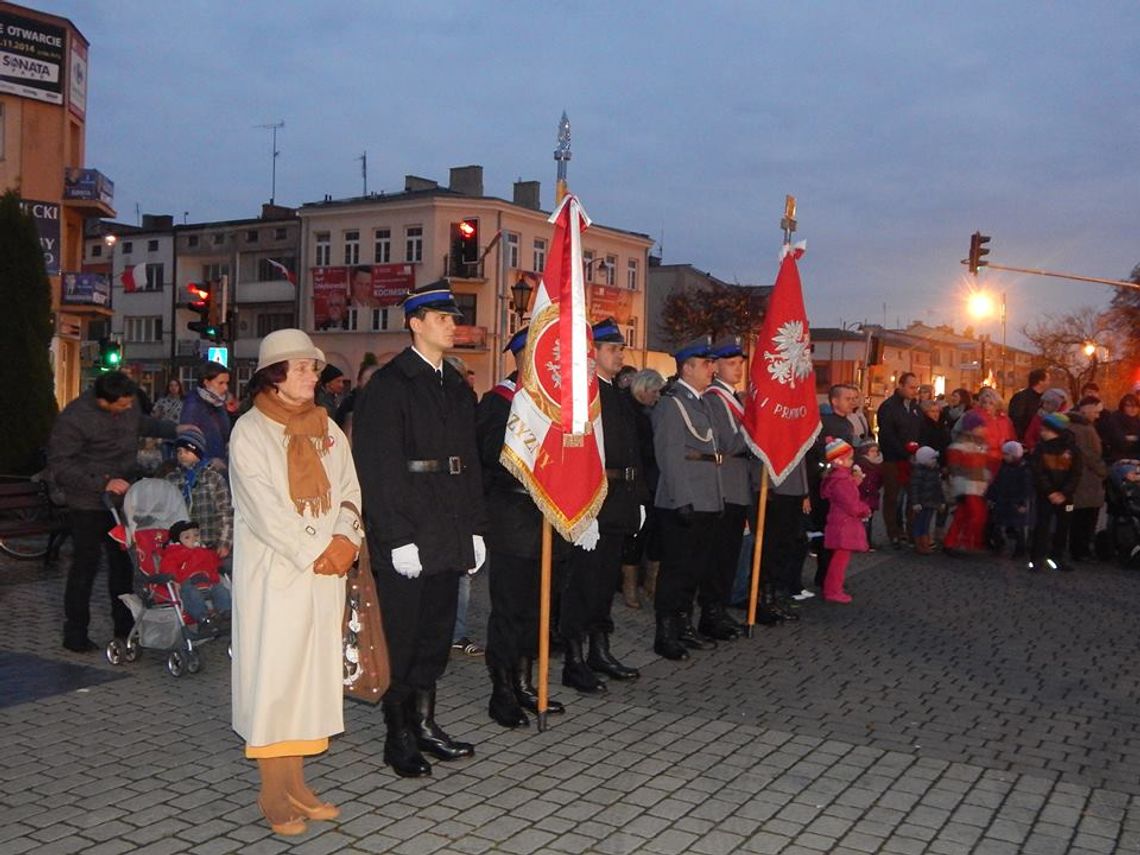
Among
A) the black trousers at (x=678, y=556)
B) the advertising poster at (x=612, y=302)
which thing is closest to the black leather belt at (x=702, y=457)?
the black trousers at (x=678, y=556)

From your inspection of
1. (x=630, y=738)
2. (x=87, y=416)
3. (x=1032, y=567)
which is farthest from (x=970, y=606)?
(x=87, y=416)

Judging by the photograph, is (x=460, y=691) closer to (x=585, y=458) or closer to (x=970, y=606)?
(x=585, y=458)

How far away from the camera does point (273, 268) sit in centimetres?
5634

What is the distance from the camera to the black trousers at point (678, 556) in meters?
8.25

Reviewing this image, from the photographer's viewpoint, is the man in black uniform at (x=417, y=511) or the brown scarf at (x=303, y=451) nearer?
the brown scarf at (x=303, y=451)

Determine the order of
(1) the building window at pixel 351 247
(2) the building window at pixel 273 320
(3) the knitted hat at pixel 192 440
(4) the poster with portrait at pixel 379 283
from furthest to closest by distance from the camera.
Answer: (2) the building window at pixel 273 320 → (1) the building window at pixel 351 247 → (4) the poster with portrait at pixel 379 283 → (3) the knitted hat at pixel 192 440

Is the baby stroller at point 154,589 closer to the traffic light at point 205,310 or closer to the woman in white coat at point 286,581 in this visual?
the woman in white coat at point 286,581

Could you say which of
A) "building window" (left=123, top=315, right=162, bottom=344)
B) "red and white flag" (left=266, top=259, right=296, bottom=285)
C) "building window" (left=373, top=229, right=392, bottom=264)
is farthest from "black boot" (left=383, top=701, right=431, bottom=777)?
"building window" (left=123, top=315, right=162, bottom=344)

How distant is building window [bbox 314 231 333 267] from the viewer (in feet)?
182

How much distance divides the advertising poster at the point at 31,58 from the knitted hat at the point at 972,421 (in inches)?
1326

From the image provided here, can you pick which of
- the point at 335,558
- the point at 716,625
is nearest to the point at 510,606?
the point at 335,558

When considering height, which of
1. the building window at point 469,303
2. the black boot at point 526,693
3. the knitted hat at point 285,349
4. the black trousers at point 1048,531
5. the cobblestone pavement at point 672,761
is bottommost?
the cobblestone pavement at point 672,761

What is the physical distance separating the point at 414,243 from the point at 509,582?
47.4m

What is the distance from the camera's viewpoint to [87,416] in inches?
317
